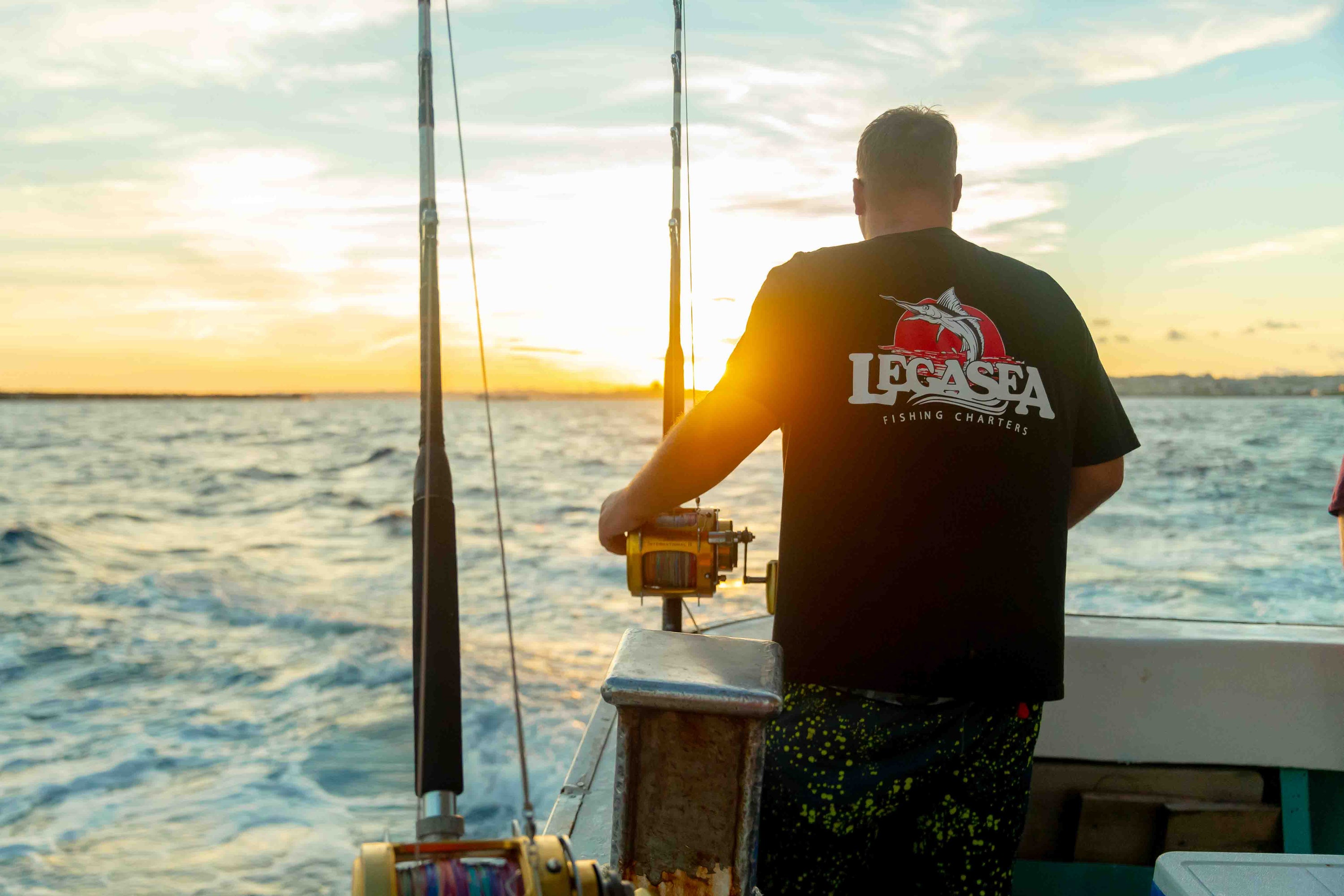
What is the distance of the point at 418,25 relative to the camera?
116 centimetres

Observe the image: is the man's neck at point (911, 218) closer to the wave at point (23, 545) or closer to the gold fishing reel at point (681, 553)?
the gold fishing reel at point (681, 553)

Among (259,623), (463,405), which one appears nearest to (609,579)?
(259,623)

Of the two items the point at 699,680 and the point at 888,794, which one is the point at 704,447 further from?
the point at 888,794

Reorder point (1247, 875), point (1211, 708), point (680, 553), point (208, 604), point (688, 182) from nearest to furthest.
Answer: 1. point (1247, 875)
2. point (680, 553)
3. point (688, 182)
4. point (1211, 708)
5. point (208, 604)

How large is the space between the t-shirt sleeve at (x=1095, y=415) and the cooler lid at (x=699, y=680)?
1.72 feet

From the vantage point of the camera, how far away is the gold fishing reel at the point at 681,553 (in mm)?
1465

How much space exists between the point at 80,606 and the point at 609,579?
4.61 metres

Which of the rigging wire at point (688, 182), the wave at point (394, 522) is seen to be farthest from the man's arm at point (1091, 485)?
the wave at point (394, 522)

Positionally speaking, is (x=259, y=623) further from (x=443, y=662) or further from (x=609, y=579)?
(x=443, y=662)

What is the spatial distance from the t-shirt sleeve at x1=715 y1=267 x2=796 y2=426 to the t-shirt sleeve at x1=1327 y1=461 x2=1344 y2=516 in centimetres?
127

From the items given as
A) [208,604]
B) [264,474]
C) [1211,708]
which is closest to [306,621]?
[208,604]

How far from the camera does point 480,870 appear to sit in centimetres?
80

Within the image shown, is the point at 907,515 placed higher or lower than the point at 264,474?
higher

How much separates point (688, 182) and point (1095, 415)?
105 centimetres
